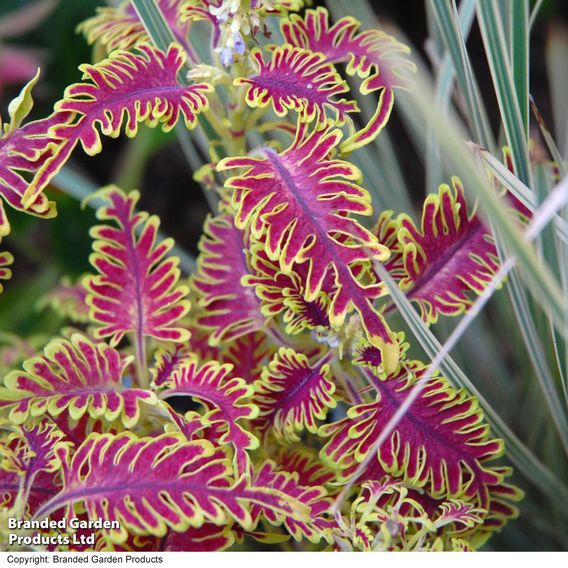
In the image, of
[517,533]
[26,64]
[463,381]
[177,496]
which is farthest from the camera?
[26,64]

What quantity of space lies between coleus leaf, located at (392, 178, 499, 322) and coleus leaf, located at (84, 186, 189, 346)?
220 mm

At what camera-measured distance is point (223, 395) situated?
644 millimetres

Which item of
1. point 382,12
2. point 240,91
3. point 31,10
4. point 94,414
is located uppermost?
point 31,10

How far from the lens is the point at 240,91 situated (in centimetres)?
66

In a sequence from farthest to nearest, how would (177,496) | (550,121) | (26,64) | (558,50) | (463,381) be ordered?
(550,121) < (26,64) < (558,50) < (463,381) < (177,496)

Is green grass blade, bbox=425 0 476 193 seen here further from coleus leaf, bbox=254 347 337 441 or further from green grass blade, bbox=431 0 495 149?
coleus leaf, bbox=254 347 337 441

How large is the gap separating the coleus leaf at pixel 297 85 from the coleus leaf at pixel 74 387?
27 centimetres

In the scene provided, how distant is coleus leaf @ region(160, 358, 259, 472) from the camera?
61 cm

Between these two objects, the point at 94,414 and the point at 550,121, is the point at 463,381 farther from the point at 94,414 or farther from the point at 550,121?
the point at 550,121

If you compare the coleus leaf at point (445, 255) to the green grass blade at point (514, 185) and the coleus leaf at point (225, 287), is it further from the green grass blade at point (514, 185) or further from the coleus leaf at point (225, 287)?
the coleus leaf at point (225, 287)

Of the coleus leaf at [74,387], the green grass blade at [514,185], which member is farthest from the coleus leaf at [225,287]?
the green grass blade at [514,185]

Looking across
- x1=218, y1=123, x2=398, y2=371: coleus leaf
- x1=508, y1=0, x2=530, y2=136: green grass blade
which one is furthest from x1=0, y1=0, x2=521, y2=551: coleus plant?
x1=508, y1=0, x2=530, y2=136: green grass blade

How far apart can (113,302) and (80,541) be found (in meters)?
0.23

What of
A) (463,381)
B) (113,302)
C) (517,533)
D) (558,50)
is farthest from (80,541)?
(558,50)
